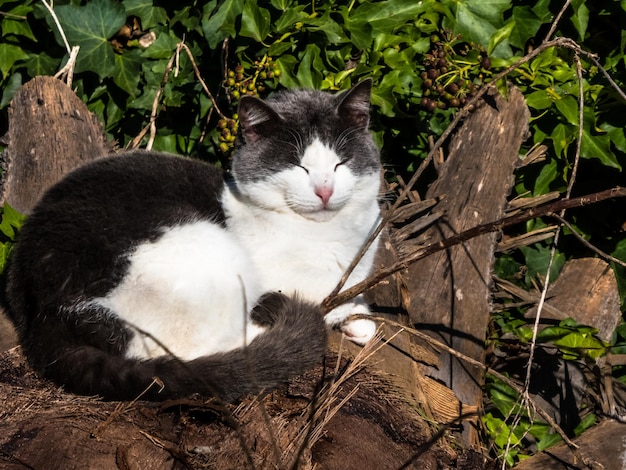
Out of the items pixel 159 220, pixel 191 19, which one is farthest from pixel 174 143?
pixel 159 220

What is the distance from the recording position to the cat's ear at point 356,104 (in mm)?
2760

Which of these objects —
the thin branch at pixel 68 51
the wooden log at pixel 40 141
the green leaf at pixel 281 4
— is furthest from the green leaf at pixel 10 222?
the green leaf at pixel 281 4

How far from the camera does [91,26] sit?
3.47 meters

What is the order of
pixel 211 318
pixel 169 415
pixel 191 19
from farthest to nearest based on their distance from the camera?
pixel 191 19 < pixel 211 318 < pixel 169 415

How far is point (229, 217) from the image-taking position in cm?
288

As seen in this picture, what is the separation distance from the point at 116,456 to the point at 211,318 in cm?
65

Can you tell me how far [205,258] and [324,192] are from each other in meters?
0.54

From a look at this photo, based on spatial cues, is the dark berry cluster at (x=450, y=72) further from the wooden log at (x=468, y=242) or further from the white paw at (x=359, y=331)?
the white paw at (x=359, y=331)

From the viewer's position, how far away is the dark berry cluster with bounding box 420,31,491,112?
3.34m

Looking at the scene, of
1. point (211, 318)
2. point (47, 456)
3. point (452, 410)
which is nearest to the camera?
point (47, 456)

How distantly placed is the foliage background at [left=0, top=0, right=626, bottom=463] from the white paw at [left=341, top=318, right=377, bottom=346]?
0.79 m

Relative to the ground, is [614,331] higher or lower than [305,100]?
lower

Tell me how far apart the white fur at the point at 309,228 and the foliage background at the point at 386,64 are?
77 cm

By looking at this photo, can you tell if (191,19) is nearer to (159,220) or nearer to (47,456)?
(159,220)
